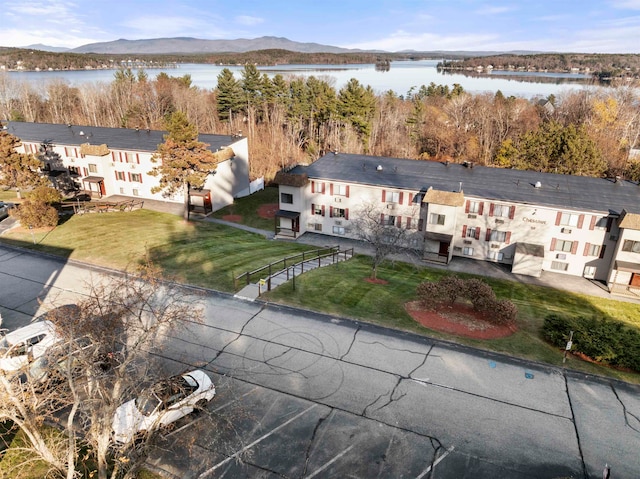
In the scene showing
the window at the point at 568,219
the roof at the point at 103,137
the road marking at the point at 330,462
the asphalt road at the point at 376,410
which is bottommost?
the asphalt road at the point at 376,410

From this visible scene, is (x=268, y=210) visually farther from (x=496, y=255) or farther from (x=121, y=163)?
(x=496, y=255)

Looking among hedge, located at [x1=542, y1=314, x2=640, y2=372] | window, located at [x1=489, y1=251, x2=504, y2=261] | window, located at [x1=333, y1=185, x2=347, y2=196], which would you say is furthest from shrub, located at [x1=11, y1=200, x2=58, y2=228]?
hedge, located at [x1=542, y1=314, x2=640, y2=372]

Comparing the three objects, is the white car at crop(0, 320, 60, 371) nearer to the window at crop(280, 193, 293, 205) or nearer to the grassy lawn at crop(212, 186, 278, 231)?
the window at crop(280, 193, 293, 205)

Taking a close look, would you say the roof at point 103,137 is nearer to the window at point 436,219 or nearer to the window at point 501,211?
the window at point 436,219

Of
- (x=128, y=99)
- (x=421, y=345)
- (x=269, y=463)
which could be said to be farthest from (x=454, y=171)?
(x=128, y=99)

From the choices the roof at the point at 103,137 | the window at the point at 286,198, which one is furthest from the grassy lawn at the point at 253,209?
the roof at the point at 103,137

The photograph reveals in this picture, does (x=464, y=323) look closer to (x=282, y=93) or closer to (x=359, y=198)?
(x=359, y=198)
